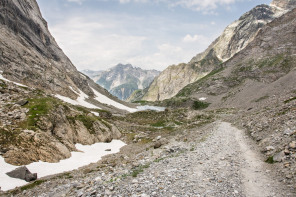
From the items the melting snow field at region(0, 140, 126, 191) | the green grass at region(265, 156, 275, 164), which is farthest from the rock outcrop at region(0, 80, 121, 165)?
the green grass at region(265, 156, 275, 164)

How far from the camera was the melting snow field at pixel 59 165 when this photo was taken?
18766 mm

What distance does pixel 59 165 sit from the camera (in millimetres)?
25078

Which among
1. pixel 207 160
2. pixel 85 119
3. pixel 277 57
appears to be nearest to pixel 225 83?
pixel 277 57

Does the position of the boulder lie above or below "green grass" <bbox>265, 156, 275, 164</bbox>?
above

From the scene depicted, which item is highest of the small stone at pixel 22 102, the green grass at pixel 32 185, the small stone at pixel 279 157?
the small stone at pixel 22 102

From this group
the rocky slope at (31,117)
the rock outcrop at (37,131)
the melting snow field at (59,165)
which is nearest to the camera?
the melting snow field at (59,165)

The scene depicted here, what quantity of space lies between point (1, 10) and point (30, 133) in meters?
115

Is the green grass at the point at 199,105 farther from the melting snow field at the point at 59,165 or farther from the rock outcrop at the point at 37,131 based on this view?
the melting snow field at the point at 59,165

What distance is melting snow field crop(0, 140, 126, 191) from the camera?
739 inches

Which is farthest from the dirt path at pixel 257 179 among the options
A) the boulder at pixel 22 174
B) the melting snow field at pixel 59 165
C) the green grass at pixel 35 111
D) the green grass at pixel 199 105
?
the green grass at pixel 199 105

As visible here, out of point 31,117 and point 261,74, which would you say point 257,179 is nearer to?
point 31,117

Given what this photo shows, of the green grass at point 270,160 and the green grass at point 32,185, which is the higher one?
the green grass at point 32,185

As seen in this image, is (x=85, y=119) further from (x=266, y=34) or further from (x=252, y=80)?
(x=266, y=34)

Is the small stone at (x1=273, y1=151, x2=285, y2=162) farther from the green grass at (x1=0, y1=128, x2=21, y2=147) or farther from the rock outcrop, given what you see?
the green grass at (x1=0, y1=128, x2=21, y2=147)
